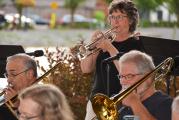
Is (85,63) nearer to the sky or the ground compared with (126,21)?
nearer to the ground

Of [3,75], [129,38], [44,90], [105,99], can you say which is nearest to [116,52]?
[129,38]

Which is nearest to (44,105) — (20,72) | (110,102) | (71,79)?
(110,102)

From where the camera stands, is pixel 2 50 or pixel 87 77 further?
→ pixel 87 77

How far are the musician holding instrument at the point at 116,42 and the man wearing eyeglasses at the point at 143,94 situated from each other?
0.79m

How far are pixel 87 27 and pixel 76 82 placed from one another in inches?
1087

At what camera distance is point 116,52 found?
16.3ft

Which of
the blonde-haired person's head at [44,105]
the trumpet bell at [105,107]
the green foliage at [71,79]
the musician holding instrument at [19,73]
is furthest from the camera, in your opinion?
the green foliage at [71,79]

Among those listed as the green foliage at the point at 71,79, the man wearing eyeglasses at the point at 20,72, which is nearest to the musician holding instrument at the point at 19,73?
the man wearing eyeglasses at the point at 20,72

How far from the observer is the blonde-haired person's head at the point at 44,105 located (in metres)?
3.02

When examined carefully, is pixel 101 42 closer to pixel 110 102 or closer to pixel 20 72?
pixel 20 72

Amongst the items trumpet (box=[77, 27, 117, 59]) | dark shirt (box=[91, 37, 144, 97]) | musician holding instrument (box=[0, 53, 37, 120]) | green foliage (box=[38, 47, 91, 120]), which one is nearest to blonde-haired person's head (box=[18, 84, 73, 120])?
musician holding instrument (box=[0, 53, 37, 120])

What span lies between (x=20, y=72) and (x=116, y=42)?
36.1 inches

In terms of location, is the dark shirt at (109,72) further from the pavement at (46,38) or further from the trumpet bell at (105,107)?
the pavement at (46,38)

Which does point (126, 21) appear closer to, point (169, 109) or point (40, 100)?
point (169, 109)
